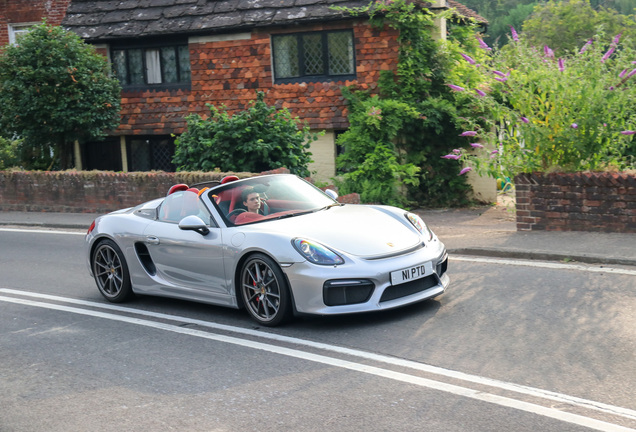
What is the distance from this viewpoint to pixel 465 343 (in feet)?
21.2

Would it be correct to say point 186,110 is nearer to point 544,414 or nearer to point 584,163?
point 584,163

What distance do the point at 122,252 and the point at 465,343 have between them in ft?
13.7

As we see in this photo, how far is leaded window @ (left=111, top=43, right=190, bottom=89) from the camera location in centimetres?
2206

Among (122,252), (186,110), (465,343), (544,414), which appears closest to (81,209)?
(186,110)

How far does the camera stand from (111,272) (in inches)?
358

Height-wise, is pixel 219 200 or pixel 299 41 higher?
pixel 299 41

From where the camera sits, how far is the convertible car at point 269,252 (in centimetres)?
703

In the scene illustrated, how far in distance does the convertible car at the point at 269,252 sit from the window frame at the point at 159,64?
1325 centimetres

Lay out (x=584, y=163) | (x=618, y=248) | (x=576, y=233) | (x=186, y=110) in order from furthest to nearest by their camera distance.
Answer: (x=186, y=110), (x=584, y=163), (x=576, y=233), (x=618, y=248)

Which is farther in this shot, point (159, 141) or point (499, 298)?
point (159, 141)

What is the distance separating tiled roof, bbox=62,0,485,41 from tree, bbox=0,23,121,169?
4.65ft

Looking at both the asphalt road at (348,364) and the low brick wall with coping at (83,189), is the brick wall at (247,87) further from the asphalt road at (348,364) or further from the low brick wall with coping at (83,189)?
the asphalt road at (348,364)

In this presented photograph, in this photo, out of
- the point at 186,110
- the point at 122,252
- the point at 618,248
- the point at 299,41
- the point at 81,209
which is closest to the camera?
the point at 122,252

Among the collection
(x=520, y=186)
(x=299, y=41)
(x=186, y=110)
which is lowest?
(x=520, y=186)
